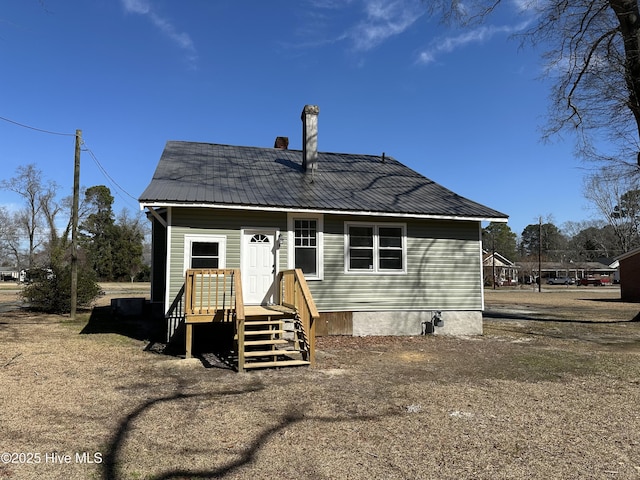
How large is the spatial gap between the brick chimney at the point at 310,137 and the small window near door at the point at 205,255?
4494 millimetres

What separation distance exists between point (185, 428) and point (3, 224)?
254 feet

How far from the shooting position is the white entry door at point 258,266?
9977 mm

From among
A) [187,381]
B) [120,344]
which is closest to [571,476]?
[187,381]

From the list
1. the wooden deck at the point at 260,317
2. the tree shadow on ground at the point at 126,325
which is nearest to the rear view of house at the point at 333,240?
the wooden deck at the point at 260,317

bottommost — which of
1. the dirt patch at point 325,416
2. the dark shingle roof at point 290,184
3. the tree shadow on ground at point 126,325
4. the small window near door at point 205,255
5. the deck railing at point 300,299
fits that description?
the dirt patch at point 325,416

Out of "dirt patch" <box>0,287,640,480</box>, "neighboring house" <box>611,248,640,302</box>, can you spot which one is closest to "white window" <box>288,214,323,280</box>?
"dirt patch" <box>0,287,640,480</box>

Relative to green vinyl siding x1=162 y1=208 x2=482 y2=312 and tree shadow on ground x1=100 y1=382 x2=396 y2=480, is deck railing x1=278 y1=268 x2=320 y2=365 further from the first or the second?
tree shadow on ground x1=100 y1=382 x2=396 y2=480

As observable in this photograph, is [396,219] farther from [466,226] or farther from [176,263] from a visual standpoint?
[176,263]

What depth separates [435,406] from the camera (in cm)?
527

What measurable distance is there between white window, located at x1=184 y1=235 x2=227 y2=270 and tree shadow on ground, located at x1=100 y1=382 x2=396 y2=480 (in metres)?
4.18

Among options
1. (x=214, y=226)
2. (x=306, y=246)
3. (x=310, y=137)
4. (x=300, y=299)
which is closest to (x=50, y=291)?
(x=214, y=226)

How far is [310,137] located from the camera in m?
13.3

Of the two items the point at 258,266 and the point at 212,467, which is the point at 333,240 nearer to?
the point at 258,266

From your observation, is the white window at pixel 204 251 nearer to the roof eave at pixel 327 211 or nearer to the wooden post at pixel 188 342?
the roof eave at pixel 327 211
